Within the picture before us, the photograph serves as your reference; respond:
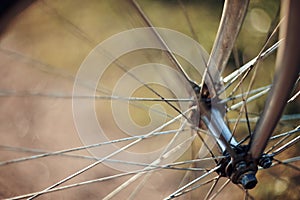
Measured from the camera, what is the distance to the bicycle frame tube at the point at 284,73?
1.52 feet

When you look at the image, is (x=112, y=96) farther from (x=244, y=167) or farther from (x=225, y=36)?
(x=244, y=167)

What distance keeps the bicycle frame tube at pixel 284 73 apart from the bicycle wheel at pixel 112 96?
49cm

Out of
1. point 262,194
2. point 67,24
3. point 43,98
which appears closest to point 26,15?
point 67,24

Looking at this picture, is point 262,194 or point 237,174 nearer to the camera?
point 237,174

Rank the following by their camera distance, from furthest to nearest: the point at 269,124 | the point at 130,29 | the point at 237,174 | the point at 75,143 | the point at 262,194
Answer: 1. the point at 130,29
2. the point at 75,143
3. the point at 262,194
4. the point at 237,174
5. the point at 269,124

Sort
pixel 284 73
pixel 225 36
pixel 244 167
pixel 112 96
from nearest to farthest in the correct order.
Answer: pixel 284 73
pixel 244 167
pixel 225 36
pixel 112 96

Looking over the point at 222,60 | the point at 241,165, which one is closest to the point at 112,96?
the point at 222,60

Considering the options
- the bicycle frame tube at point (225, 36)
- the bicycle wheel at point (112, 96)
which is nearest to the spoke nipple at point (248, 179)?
the bicycle frame tube at point (225, 36)

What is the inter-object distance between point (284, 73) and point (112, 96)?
83cm

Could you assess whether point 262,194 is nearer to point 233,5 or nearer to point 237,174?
point 237,174

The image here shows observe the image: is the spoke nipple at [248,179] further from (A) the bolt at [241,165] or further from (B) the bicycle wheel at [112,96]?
(B) the bicycle wheel at [112,96]

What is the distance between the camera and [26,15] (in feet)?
5.44

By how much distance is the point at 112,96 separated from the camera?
132cm

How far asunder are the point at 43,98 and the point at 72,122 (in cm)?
14
